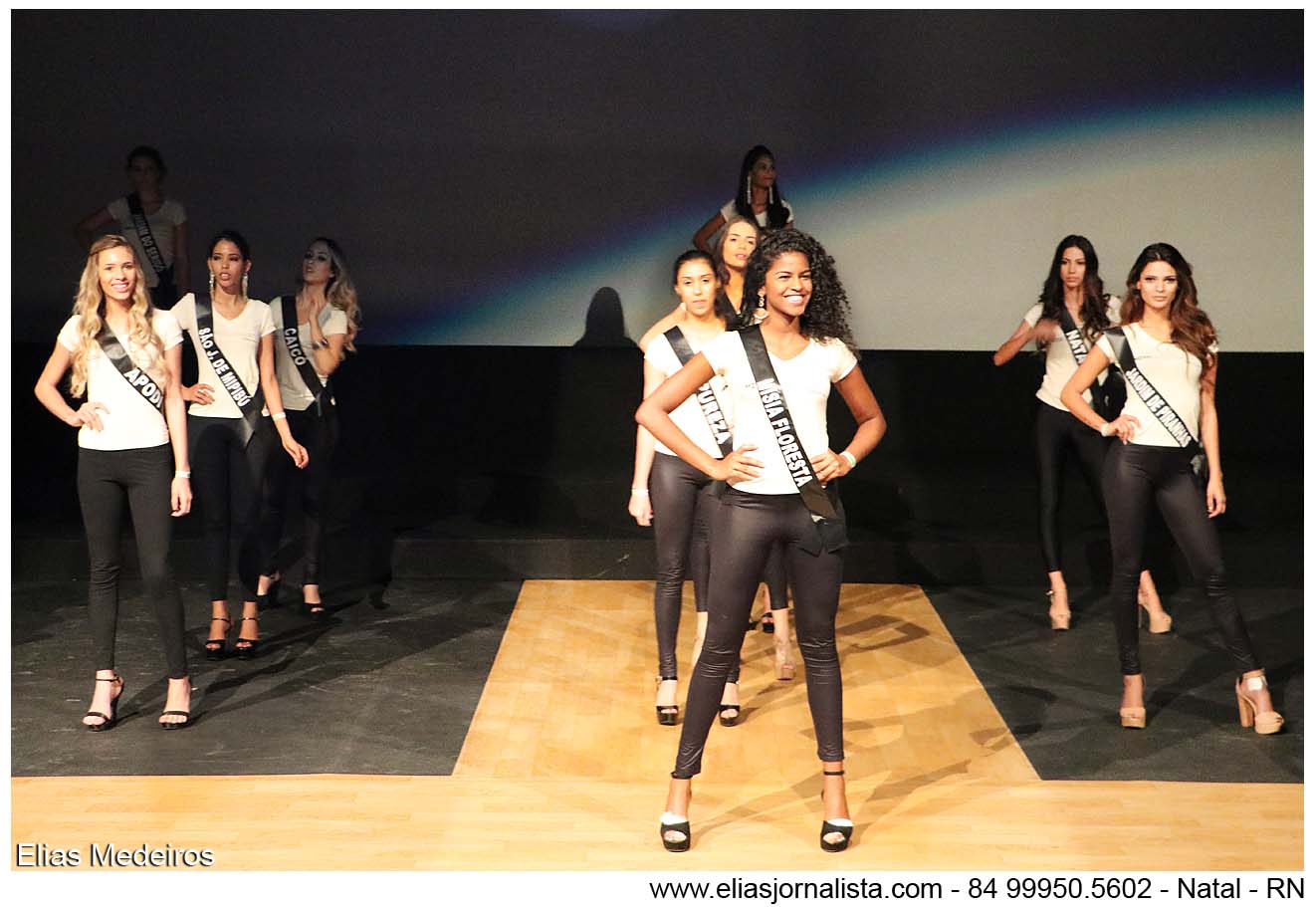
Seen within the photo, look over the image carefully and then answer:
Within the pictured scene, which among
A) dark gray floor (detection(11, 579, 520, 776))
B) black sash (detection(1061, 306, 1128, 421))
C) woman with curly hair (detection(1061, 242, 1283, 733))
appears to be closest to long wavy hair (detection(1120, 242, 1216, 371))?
woman with curly hair (detection(1061, 242, 1283, 733))

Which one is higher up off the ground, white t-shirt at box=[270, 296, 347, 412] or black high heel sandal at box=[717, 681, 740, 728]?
white t-shirt at box=[270, 296, 347, 412]

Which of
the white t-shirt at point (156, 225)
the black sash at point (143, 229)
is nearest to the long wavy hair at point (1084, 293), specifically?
the white t-shirt at point (156, 225)

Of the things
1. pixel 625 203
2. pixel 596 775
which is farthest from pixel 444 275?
pixel 596 775

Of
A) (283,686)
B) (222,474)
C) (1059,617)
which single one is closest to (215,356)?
(222,474)

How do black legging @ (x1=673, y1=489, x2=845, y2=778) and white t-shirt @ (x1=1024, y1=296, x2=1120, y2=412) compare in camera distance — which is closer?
black legging @ (x1=673, y1=489, x2=845, y2=778)

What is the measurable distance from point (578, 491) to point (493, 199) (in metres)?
2.21

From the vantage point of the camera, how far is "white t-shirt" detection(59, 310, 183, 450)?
4.38 meters

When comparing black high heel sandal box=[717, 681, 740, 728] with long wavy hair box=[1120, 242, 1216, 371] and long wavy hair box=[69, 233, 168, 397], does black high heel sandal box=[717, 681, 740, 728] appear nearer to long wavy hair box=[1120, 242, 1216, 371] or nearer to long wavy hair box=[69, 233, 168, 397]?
long wavy hair box=[1120, 242, 1216, 371]

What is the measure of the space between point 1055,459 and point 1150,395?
1417mm

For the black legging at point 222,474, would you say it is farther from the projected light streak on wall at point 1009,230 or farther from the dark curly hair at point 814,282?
the projected light streak on wall at point 1009,230

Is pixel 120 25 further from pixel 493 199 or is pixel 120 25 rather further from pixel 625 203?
pixel 625 203

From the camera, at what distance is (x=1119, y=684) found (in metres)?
5.10

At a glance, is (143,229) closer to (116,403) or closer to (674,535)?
(116,403)

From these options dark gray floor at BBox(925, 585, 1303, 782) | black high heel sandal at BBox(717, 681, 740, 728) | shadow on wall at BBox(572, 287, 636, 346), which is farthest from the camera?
shadow on wall at BBox(572, 287, 636, 346)
